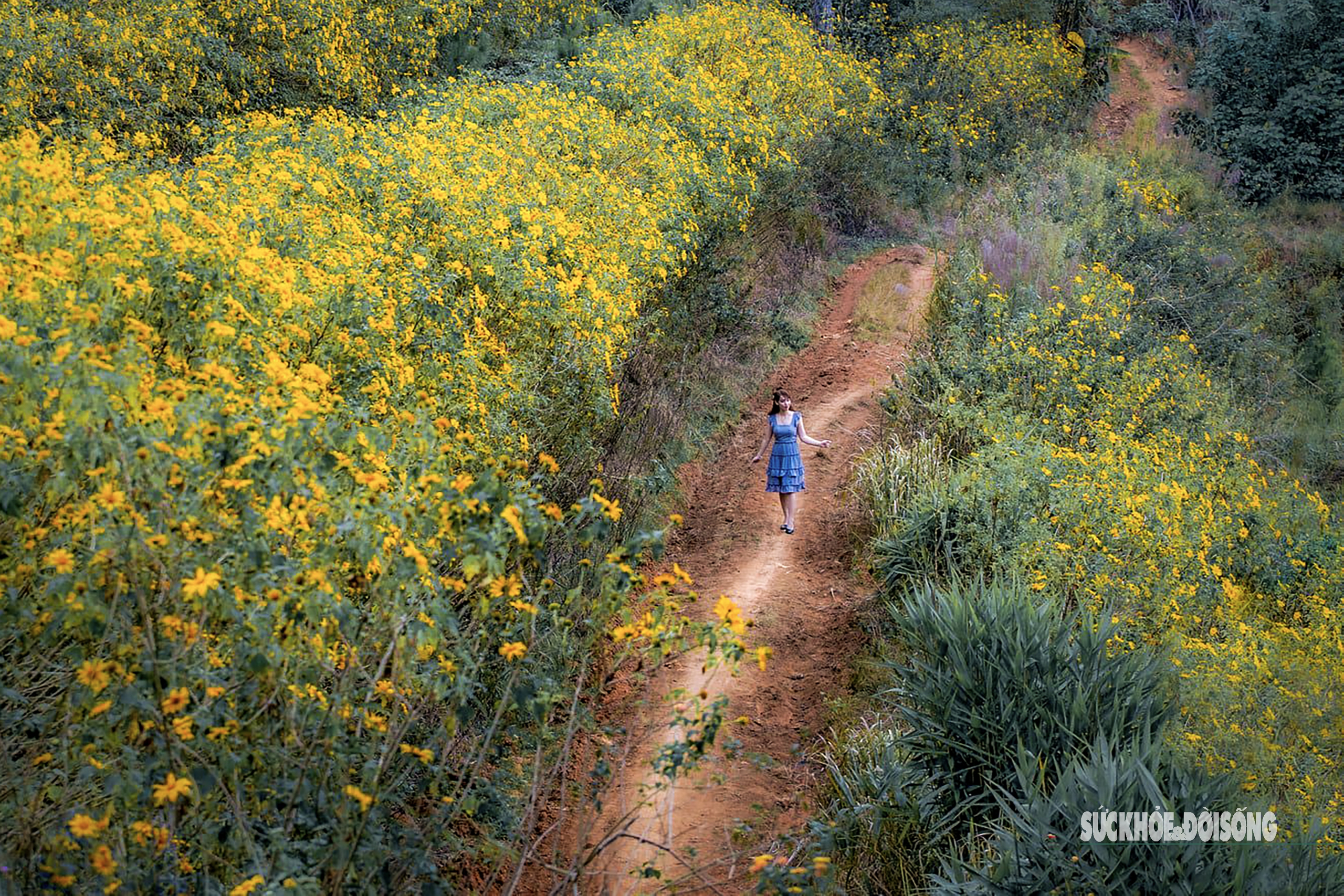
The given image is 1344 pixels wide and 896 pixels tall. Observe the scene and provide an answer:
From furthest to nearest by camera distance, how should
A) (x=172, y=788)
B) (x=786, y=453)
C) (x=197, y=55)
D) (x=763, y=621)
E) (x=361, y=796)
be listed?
(x=197, y=55), (x=786, y=453), (x=763, y=621), (x=361, y=796), (x=172, y=788)

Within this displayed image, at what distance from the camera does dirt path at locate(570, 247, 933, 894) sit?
21.5 ft

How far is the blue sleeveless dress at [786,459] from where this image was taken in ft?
34.2

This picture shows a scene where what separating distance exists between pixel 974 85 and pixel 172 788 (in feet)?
77.5

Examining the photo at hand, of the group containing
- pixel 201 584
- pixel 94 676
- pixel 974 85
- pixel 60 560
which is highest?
pixel 974 85

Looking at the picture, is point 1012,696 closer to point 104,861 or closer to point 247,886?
point 247,886

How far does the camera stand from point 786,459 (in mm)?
10445

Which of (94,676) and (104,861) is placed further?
(94,676)

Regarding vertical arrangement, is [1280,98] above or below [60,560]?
above

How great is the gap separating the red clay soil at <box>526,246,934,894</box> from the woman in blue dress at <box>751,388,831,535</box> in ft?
1.57

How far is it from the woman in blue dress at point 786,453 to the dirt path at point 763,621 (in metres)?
0.48

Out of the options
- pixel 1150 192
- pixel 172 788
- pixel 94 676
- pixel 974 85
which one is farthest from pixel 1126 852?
pixel 974 85

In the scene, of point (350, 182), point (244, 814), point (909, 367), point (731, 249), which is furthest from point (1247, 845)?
point (731, 249)

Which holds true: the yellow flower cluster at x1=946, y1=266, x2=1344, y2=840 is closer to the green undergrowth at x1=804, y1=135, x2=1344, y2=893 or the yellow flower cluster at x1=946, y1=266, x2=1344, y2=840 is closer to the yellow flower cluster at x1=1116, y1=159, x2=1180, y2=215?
the green undergrowth at x1=804, y1=135, x2=1344, y2=893

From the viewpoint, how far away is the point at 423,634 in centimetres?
341
